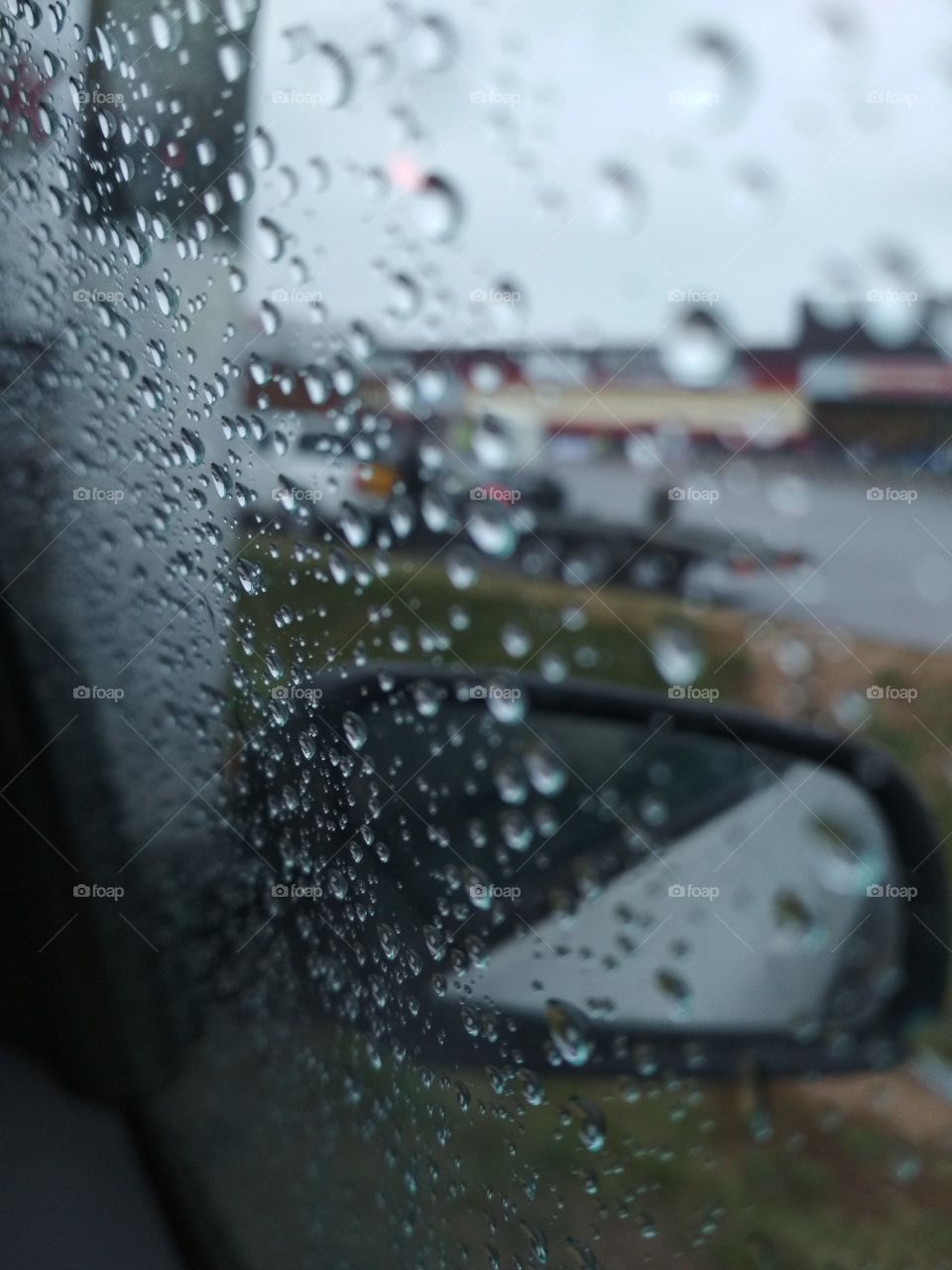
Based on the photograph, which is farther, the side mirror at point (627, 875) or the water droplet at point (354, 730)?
the water droplet at point (354, 730)

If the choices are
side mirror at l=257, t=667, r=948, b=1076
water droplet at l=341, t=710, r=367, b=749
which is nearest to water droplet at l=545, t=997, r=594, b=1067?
side mirror at l=257, t=667, r=948, b=1076

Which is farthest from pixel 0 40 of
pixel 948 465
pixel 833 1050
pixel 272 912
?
pixel 833 1050

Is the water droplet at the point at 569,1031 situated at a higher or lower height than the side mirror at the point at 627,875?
lower

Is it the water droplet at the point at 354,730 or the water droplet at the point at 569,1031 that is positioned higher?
the water droplet at the point at 354,730

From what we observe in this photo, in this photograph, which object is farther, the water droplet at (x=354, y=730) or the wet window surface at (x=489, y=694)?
the water droplet at (x=354, y=730)

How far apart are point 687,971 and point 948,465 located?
365mm

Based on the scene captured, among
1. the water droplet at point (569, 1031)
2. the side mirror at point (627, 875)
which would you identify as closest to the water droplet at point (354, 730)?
the side mirror at point (627, 875)

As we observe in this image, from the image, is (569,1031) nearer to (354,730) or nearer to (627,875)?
(627,875)

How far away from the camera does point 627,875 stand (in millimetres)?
757

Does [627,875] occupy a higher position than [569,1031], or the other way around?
[627,875]

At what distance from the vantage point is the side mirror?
0.57 meters

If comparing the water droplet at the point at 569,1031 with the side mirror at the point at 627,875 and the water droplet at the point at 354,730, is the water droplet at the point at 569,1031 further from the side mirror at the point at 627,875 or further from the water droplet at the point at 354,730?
the water droplet at the point at 354,730

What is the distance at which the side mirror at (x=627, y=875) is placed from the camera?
0.57 meters

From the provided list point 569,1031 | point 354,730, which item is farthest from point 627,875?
point 354,730
